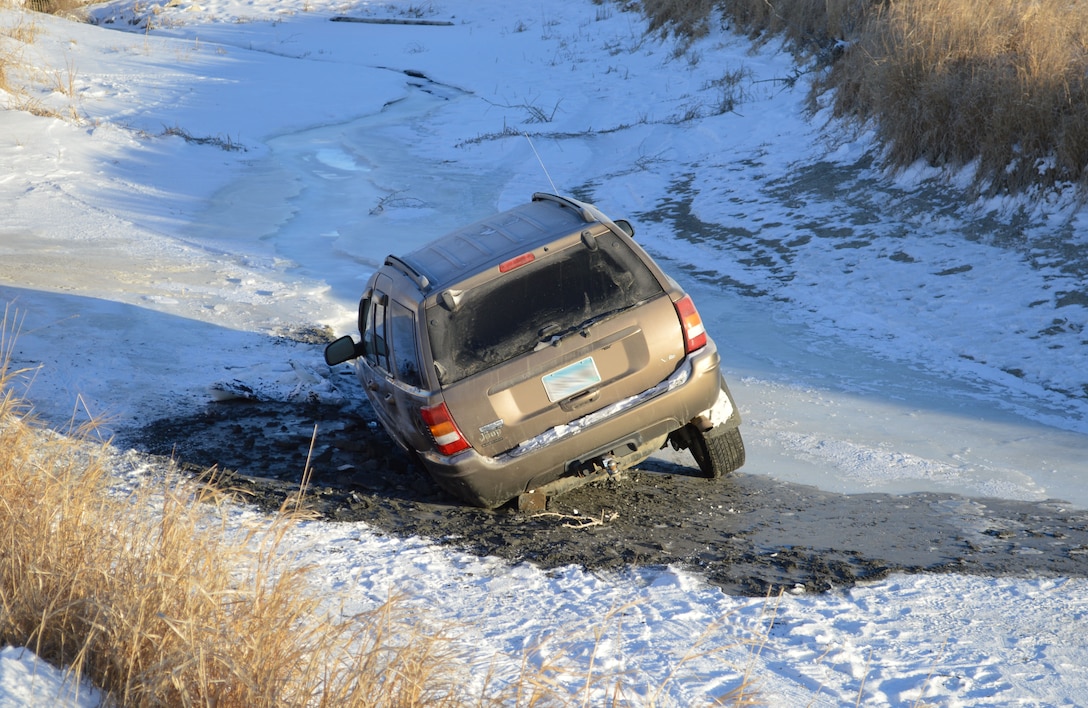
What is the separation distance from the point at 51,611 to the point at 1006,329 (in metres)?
7.95

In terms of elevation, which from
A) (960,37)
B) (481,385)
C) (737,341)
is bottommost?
(737,341)

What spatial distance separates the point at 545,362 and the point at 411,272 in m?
1.11

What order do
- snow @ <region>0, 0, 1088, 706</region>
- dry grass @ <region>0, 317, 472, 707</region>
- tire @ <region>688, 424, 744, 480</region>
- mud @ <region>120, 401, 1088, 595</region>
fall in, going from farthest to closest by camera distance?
tire @ <region>688, 424, 744, 480</region> → mud @ <region>120, 401, 1088, 595</region> → snow @ <region>0, 0, 1088, 706</region> → dry grass @ <region>0, 317, 472, 707</region>

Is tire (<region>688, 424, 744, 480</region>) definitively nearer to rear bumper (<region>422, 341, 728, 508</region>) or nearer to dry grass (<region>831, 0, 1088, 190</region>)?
rear bumper (<region>422, 341, 728, 508</region>)

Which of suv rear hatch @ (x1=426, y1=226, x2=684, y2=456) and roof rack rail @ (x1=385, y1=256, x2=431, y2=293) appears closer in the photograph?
suv rear hatch @ (x1=426, y1=226, x2=684, y2=456)

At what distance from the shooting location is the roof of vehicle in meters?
5.84

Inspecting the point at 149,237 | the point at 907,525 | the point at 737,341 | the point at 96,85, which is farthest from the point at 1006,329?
the point at 96,85

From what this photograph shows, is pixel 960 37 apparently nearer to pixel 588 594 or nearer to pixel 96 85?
pixel 588 594

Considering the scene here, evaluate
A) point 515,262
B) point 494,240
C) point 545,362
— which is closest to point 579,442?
point 545,362

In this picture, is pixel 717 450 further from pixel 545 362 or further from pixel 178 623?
pixel 178 623

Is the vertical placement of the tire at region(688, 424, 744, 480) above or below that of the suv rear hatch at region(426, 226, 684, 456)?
below

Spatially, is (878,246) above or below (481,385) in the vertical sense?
below

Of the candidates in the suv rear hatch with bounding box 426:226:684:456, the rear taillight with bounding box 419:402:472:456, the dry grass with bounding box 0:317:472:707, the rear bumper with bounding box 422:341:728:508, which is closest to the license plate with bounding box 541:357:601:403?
the suv rear hatch with bounding box 426:226:684:456

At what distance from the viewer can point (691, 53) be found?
22.0 metres
